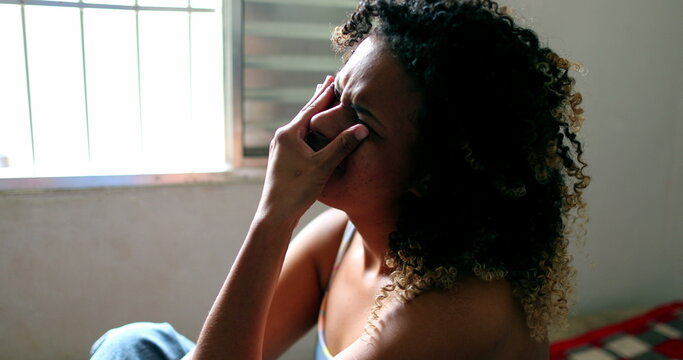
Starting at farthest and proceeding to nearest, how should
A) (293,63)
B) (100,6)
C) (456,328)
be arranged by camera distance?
(293,63)
(100,6)
(456,328)

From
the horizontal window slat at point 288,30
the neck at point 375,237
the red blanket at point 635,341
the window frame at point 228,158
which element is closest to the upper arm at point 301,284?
the neck at point 375,237

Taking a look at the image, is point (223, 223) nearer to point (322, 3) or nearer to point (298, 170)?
point (322, 3)

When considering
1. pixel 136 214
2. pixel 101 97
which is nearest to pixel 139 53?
pixel 101 97

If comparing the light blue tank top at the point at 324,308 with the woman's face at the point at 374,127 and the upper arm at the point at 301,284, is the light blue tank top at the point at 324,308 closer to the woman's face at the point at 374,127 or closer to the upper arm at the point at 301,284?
the upper arm at the point at 301,284

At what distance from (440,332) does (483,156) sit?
27 cm

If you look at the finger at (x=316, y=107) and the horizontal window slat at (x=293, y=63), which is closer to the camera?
the finger at (x=316, y=107)

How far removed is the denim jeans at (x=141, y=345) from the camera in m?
1.07

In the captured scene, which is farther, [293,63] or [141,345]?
[293,63]

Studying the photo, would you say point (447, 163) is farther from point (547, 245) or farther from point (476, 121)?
point (547, 245)

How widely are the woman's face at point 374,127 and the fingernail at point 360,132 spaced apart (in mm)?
14

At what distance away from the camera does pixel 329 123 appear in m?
0.95

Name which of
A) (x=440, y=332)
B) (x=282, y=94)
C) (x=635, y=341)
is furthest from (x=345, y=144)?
(x=635, y=341)

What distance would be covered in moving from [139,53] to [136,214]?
479mm

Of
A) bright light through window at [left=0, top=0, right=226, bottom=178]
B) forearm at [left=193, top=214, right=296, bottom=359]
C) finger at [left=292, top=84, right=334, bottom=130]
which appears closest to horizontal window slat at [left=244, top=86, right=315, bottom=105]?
bright light through window at [left=0, top=0, right=226, bottom=178]
